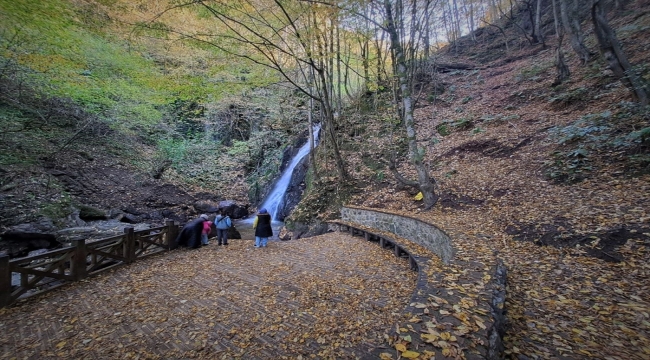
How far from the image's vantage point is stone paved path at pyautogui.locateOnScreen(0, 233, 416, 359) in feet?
10.7

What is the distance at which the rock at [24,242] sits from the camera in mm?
7471

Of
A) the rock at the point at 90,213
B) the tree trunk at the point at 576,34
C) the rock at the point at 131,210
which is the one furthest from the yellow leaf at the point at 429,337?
the tree trunk at the point at 576,34

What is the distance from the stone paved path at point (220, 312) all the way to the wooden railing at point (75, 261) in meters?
0.26

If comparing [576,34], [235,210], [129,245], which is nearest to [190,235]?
[129,245]

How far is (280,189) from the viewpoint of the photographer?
17875 millimetres

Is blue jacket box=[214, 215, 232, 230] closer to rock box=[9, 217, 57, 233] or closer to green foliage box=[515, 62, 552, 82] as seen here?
rock box=[9, 217, 57, 233]

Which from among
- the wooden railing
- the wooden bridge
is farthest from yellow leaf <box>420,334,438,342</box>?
the wooden railing

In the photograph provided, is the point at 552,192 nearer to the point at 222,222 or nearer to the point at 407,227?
the point at 407,227

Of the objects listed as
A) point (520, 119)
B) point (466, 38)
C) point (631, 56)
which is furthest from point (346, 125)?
point (466, 38)

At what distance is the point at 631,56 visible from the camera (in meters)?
10.9

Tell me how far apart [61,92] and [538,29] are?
28761 millimetres

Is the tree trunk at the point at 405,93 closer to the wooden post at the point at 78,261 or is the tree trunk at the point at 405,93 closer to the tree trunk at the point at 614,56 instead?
the tree trunk at the point at 614,56

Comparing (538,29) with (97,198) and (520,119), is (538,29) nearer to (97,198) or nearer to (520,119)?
(520,119)

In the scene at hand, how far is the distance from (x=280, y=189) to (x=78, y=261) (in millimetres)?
12472
